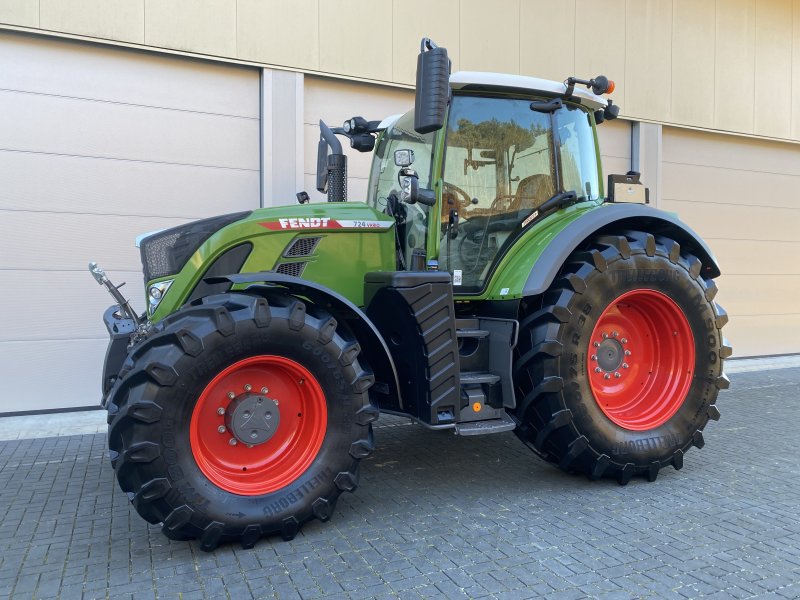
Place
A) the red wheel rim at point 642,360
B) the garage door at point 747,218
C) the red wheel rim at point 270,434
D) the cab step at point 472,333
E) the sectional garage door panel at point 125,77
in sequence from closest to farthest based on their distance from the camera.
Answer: the red wheel rim at point 270,434 < the cab step at point 472,333 < the red wheel rim at point 642,360 < the sectional garage door panel at point 125,77 < the garage door at point 747,218

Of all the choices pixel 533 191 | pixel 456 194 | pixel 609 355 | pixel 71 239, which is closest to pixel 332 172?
pixel 456 194

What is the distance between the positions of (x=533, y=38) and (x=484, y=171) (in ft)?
15.9

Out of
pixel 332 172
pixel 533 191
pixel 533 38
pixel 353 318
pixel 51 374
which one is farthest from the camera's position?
pixel 533 38

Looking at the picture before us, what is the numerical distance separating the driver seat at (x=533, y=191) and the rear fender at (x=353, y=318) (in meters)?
1.41

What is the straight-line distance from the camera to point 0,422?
5.78m

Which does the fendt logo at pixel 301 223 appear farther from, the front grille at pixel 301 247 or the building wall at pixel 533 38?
the building wall at pixel 533 38

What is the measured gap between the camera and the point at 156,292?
12.5 ft

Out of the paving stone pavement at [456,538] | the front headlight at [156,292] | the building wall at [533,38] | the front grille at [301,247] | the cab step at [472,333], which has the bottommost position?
the paving stone pavement at [456,538]

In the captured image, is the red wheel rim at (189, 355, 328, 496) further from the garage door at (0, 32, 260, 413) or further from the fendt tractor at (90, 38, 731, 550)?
the garage door at (0, 32, 260, 413)

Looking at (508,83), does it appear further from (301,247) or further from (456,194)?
(301,247)

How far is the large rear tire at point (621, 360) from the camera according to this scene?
381 centimetres

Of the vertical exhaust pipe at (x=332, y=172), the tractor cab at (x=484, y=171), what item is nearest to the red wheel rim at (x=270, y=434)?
the tractor cab at (x=484, y=171)

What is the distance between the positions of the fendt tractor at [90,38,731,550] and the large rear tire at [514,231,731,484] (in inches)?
0.5

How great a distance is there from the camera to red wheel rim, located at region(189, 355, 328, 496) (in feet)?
10.3
